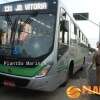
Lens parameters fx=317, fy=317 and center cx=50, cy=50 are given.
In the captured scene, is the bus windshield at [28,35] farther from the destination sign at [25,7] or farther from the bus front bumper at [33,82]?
the bus front bumper at [33,82]

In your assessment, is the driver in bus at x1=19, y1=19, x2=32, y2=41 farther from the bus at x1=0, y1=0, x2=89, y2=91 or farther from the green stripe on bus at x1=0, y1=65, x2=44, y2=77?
the green stripe on bus at x1=0, y1=65, x2=44, y2=77

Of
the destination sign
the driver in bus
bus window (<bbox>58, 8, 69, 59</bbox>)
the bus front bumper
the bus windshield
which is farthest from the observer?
bus window (<bbox>58, 8, 69, 59</bbox>)


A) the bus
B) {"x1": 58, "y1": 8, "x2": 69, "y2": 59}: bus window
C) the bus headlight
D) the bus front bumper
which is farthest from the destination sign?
the bus front bumper

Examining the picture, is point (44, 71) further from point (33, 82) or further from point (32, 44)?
point (32, 44)


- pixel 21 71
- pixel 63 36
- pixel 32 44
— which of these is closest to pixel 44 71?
pixel 21 71

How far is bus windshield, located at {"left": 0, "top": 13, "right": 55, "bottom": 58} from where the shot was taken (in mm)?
9258

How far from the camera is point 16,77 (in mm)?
9141

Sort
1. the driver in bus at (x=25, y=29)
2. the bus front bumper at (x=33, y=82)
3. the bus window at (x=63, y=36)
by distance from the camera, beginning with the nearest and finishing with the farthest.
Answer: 1. the bus front bumper at (x=33, y=82)
2. the driver in bus at (x=25, y=29)
3. the bus window at (x=63, y=36)

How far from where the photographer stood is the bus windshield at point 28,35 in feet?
30.4

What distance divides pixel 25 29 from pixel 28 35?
0.24 m

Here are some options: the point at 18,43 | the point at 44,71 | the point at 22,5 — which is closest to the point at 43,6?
the point at 22,5

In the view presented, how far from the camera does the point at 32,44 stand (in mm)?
9297

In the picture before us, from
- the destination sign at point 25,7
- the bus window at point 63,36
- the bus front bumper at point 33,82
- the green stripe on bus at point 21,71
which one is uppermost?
the destination sign at point 25,7

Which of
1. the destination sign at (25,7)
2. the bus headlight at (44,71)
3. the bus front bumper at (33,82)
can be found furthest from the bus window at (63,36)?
the bus front bumper at (33,82)
